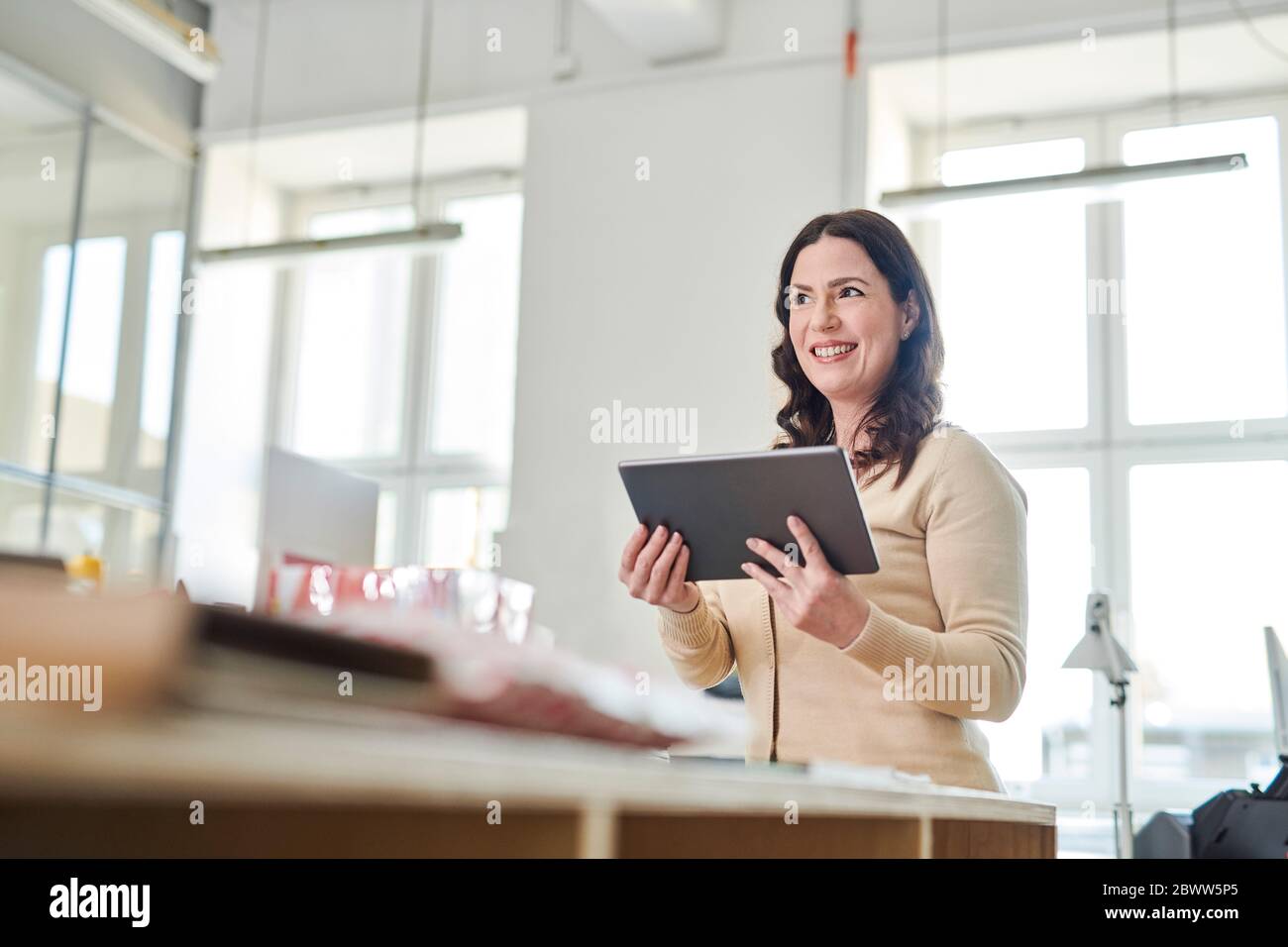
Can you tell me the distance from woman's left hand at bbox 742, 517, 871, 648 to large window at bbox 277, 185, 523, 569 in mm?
Answer: 5164

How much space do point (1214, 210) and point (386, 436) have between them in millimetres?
4272

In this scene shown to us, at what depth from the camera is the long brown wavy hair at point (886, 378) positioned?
1.77 meters

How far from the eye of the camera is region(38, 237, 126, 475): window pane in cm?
621

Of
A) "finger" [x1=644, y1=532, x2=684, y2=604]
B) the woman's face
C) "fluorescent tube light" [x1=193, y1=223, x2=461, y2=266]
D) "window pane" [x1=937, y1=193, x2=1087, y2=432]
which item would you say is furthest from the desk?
"window pane" [x1=937, y1=193, x2=1087, y2=432]

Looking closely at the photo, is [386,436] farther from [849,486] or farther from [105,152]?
[849,486]

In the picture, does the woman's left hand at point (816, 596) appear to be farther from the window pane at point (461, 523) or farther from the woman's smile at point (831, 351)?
the window pane at point (461, 523)

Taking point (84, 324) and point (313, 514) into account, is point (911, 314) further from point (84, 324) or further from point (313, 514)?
point (84, 324)

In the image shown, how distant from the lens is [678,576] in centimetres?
160

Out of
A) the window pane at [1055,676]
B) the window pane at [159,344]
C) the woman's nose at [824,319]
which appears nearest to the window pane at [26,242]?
the window pane at [159,344]

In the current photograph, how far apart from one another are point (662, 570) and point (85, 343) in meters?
5.58

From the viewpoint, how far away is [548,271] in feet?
21.1

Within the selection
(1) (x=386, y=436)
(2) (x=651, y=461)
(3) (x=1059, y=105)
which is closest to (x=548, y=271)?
(1) (x=386, y=436)

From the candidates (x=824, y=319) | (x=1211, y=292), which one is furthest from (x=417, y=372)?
(x=824, y=319)

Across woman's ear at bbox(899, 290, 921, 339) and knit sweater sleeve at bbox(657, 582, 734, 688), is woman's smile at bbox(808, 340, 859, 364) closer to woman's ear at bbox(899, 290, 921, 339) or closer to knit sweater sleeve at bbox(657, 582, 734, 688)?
woman's ear at bbox(899, 290, 921, 339)
